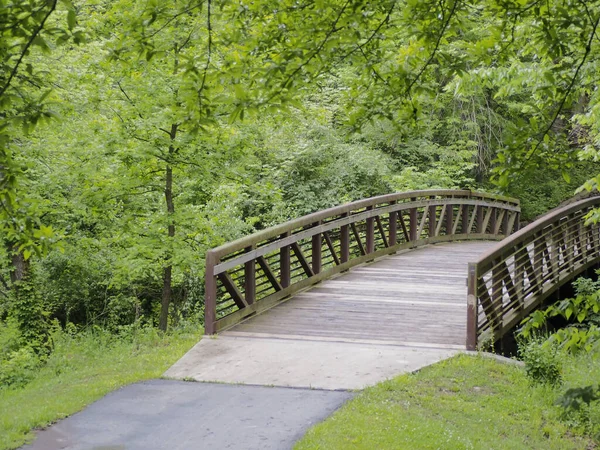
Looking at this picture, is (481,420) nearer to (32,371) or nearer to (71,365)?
(71,365)

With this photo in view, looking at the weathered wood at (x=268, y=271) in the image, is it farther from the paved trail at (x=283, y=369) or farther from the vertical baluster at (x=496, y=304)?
the vertical baluster at (x=496, y=304)

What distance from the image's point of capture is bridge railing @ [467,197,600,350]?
27.1 ft

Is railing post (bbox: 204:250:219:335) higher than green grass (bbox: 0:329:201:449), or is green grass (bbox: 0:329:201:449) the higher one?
railing post (bbox: 204:250:219:335)

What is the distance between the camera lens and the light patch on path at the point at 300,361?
23.4ft

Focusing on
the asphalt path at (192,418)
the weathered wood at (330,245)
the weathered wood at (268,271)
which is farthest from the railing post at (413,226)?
the asphalt path at (192,418)

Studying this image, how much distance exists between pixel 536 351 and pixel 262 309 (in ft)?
13.1

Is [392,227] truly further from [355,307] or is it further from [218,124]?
[218,124]

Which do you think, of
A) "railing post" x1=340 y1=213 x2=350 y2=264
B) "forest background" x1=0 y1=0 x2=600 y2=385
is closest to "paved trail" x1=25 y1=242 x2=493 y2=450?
"railing post" x1=340 y1=213 x2=350 y2=264

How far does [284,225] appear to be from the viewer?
33.2 feet

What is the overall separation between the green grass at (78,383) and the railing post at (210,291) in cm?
20

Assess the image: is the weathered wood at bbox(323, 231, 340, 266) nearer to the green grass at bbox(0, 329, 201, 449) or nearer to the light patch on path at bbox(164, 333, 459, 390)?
the green grass at bbox(0, 329, 201, 449)

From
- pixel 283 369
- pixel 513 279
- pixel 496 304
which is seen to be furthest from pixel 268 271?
pixel 513 279

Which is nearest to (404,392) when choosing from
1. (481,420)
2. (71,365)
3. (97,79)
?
(481,420)

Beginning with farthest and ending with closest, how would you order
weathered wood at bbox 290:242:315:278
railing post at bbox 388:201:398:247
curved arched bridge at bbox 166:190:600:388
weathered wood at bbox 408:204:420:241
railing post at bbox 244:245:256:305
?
1. weathered wood at bbox 408:204:420:241
2. railing post at bbox 388:201:398:247
3. weathered wood at bbox 290:242:315:278
4. railing post at bbox 244:245:256:305
5. curved arched bridge at bbox 166:190:600:388
